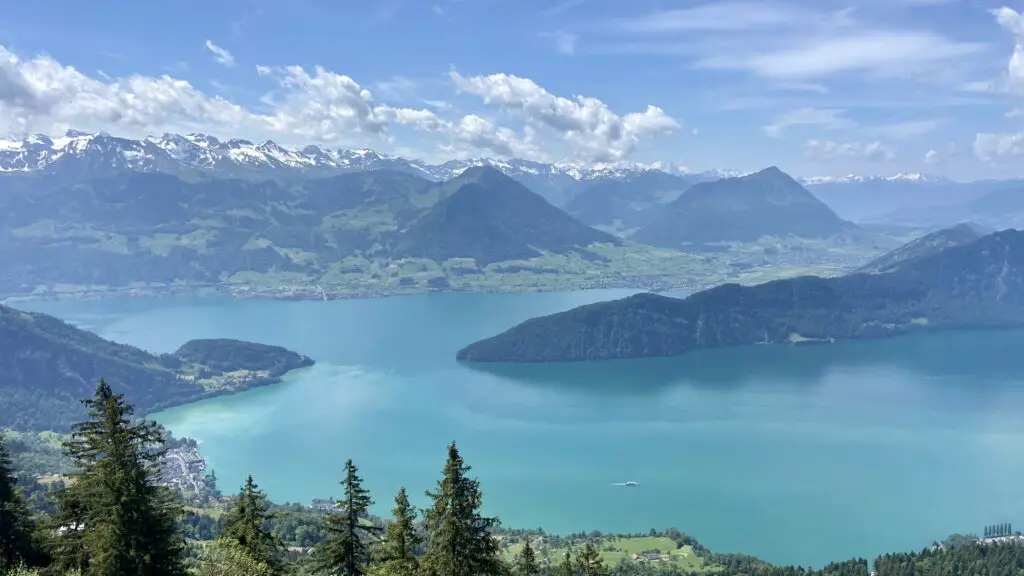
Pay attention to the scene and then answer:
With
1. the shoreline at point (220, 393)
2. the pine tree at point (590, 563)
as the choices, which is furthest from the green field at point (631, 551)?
the shoreline at point (220, 393)

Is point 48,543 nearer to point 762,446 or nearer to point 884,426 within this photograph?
point 762,446

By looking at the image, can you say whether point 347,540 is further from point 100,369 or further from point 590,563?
point 100,369

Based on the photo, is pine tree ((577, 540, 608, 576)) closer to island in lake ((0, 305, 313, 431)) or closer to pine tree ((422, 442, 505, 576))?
pine tree ((422, 442, 505, 576))

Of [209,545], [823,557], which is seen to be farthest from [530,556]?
[823,557]

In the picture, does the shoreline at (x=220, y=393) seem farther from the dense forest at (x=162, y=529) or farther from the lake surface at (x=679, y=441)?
the dense forest at (x=162, y=529)

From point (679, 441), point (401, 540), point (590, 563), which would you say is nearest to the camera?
point (401, 540)

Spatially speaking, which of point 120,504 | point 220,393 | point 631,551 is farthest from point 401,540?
point 220,393
